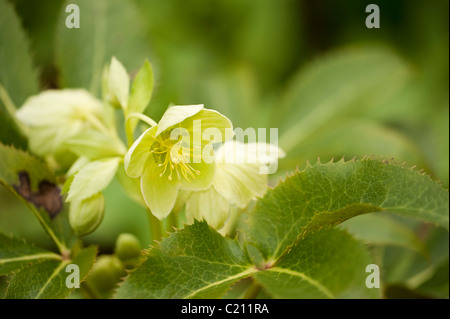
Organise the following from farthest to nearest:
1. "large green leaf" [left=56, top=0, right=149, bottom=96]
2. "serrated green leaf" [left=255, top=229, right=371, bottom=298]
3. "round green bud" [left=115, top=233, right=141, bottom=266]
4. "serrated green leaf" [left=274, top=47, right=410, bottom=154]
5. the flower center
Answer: "serrated green leaf" [left=274, top=47, right=410, bottom=154] < "large green leaf" [left=56, top=0, right=149, bottom=96] < "round green bud" [left=115, top=233, right=141, bottom=266] < the flower center < "serrated green leaf" [left=255, top=229, right=371, bottom=298]

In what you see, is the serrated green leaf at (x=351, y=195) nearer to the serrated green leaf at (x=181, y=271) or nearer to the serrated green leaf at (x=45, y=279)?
the serrated green leaf at (x=181, y=271)

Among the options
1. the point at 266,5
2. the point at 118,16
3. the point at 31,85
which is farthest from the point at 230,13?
the point at 31,85

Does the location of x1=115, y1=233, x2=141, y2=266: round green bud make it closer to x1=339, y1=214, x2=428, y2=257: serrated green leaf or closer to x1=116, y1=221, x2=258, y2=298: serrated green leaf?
x1=116, y1=221, x2=258, y2=298: serrated green leaf

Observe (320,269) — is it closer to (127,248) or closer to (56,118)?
(127,248)

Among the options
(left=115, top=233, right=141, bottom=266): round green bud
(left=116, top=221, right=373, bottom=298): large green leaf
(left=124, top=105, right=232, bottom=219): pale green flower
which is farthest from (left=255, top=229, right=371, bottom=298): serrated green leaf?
(left=115, top=233, right=141, bottom=266): round green bud

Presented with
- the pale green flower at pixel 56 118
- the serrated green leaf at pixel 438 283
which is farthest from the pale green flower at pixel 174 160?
the serrated green leaf at pixel 438 283

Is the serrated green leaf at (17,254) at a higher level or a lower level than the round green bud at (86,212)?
lower

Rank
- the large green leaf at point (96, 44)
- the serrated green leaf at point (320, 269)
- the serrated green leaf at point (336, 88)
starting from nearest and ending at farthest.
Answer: the serrated green leaf at point (320, 269)
the large green leaf at point (96, 44)
the serrated green leaf at point (336, 88)
